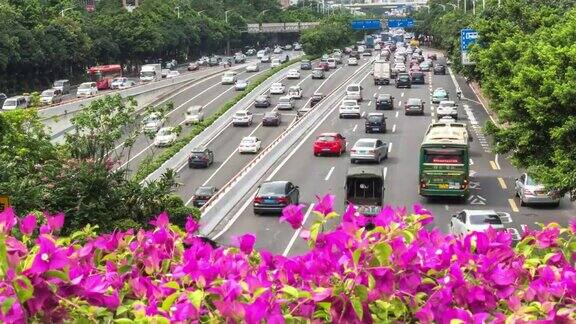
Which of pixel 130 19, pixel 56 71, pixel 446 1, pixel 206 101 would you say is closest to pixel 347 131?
pixel 206 101

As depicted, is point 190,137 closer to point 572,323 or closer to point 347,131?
point 347,131

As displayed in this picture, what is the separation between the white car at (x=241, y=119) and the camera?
2267 inches

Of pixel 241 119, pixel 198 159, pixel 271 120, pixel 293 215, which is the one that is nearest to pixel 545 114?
pixel 293 215

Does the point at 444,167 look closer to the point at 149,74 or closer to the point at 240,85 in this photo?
the point at 240,85

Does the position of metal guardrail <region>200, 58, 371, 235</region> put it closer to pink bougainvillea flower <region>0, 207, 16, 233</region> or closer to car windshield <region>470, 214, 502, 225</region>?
car windshield <region>470, 214, 502, 225</region>

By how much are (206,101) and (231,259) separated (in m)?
67.1

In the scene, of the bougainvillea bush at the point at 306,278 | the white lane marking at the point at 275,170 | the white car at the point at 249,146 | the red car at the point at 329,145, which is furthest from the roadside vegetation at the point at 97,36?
the bougainvillea bush at the point at 306,278

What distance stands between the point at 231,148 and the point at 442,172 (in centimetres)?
2049

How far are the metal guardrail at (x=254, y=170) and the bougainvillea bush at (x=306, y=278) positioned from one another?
22.4 metres

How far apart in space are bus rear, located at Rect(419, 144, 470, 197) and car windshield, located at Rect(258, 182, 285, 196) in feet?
16.4

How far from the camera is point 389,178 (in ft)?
124

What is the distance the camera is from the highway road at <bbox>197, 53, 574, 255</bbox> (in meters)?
29.4

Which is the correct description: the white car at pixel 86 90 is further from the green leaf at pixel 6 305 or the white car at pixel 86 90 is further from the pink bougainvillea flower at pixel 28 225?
the green leaf at pixel 6 305

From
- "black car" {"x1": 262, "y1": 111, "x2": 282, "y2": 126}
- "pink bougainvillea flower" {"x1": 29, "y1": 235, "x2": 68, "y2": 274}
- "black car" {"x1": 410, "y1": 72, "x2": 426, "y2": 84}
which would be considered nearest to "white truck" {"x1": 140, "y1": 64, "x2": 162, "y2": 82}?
"black car" {"x1": 410, "y1": 72, "x2": 426, "y2": 84}
